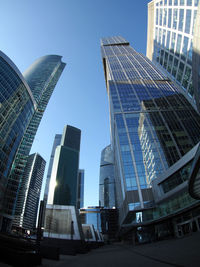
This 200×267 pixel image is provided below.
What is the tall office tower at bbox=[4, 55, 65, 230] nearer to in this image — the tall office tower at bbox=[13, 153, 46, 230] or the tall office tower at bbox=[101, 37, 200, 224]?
the tall office tower at bbox=[13, 153, 46, 230]

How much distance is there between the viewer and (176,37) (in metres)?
36.1

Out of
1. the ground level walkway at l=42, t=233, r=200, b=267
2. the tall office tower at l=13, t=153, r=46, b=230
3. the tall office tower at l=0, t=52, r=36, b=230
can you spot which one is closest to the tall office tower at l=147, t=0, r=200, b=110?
the ground level walkway at l=42, t=233, r=200, b=267

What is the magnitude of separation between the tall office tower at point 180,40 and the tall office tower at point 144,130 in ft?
69.2

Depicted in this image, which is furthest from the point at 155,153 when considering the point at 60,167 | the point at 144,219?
the point at 60,167

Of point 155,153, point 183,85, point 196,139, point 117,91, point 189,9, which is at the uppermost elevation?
point 117,91

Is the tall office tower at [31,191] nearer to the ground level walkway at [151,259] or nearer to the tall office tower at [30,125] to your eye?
the tall office tower at [30,125]

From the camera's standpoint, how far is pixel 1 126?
2025 inches

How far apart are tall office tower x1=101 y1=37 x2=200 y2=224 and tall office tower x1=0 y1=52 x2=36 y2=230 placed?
39399 mm

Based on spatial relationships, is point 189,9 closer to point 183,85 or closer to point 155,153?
point 183,85

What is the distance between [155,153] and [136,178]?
12130 mm

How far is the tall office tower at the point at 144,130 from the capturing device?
47503 millimetres

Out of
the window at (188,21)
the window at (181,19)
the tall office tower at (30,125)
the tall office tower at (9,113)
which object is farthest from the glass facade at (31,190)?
the window at (188,21)

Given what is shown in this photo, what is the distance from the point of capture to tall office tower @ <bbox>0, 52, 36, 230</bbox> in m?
51.4

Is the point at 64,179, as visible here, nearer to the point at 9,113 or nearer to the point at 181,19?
the point at 9,113
